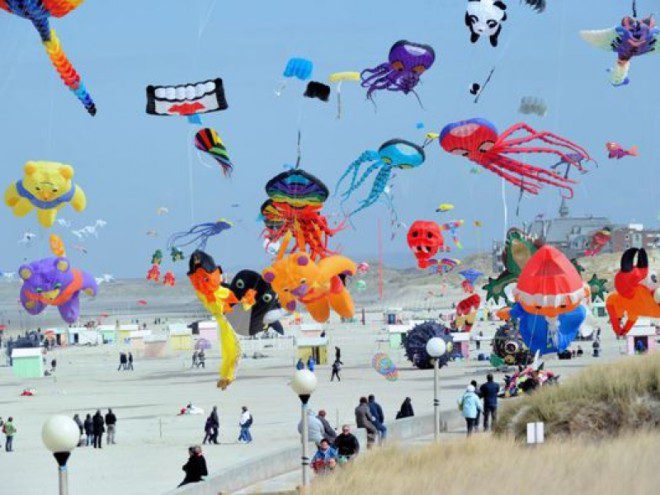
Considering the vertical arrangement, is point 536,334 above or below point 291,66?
below

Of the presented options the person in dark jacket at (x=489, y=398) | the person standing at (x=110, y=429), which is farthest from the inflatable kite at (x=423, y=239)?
the person in dark jacket at (x=489, y=398)

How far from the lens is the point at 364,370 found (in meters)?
40.1

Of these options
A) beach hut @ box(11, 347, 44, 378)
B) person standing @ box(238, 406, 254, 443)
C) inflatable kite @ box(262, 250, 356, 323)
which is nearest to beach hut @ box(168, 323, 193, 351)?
beach hut @ box(11, 347, 44, 378)

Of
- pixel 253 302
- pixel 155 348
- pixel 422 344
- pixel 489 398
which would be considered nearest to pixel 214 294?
pixel 253 302

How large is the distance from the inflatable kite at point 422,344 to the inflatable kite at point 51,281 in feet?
30.0

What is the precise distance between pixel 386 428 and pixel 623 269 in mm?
17630

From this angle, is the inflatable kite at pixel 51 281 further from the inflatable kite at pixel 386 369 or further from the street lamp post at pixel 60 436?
the street lamp post at pixel 60 436

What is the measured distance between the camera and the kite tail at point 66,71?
23.2 metres

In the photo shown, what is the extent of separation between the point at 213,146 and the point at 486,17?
9.20 metres

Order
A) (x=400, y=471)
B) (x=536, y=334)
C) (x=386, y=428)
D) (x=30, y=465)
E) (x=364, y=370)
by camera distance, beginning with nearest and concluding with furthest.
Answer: (x=400, y=471) < (x=386, y=428) < (x=30, y=465) < (x=536, y=334) < (x=364, y=370)

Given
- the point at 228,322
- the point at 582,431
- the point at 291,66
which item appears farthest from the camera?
the point at 291,66

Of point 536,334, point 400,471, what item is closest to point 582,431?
point 400,471

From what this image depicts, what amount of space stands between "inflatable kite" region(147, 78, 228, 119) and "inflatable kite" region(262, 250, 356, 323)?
19.9 feet

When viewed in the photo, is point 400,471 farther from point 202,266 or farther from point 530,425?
point 202,266
